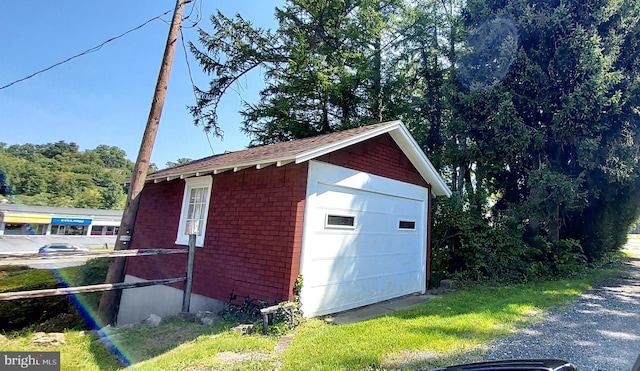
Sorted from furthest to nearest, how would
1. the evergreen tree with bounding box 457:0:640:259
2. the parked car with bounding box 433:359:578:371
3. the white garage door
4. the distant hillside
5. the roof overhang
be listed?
the distant hillside, the evergreen tree with bounding box 457:0:640:259, the white garage door, the roof overhang, the parked car with bounding box 433:359:578:371

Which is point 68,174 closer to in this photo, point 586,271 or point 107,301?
Result: point 107,301

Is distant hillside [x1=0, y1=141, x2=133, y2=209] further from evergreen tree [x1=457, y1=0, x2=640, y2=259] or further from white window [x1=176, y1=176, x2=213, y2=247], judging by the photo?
evergreen tree [x1=457, y1=0, x2=640, y2=259]

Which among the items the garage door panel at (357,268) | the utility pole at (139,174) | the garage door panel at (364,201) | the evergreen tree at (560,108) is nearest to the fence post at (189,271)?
the utility pole at (139,174)

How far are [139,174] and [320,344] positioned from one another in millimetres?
5305

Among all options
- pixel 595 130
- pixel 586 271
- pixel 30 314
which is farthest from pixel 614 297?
pixel 30 314

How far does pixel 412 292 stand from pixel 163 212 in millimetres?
6919

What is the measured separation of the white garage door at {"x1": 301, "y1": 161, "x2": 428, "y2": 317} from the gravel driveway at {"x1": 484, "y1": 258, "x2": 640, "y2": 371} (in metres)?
2.84

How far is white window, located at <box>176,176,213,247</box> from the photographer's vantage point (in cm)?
738

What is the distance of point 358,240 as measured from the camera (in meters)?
6.74

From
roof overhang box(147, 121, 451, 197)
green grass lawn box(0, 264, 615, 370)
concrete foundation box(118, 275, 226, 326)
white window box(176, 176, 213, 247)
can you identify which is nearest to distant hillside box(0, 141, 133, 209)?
concrete foundation box(118, 275, 226, 326)

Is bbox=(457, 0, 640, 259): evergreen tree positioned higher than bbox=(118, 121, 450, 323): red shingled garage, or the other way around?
bbox=(457, 0, 640, 259): evergreen tree

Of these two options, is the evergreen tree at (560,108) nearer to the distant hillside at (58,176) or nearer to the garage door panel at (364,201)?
the garage door panel at (364,201)

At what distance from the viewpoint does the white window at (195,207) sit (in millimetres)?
7378

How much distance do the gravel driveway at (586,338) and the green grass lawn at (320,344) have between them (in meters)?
0.27
